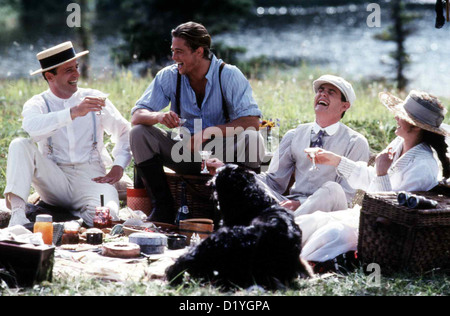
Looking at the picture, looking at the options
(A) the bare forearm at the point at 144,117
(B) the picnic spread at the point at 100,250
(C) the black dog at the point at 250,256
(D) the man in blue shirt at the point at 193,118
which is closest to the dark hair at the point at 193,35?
(D) the man in blue shirt at the point at 193,118

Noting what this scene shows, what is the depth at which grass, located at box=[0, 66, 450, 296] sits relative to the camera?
13.6 feet

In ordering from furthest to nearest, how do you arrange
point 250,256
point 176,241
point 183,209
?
point 183,209 → point 176,241 → point 250,256

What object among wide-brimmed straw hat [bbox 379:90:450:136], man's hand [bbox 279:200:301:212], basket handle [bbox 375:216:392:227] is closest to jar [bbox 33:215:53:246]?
man's hand [bbox 279:200:301:212]

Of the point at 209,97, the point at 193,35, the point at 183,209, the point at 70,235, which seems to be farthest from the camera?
the point at 209,97

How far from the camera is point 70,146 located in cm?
640

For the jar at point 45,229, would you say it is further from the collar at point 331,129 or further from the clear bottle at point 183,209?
the collar at point 331,129

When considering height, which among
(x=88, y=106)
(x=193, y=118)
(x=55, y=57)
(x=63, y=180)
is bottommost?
(x=63, y=180)

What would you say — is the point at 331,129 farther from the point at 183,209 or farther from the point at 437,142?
the point at 183,209

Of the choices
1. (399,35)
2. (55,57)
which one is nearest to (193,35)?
(55,57)

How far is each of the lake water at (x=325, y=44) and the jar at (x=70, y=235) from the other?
52.0 ft

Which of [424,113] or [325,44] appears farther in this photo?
[325,44]

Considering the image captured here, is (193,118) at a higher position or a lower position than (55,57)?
lower

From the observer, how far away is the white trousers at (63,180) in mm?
6027

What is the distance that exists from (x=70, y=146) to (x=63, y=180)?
0.99 ft
